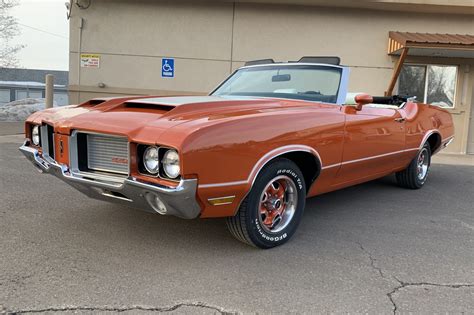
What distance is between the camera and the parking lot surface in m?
2.85

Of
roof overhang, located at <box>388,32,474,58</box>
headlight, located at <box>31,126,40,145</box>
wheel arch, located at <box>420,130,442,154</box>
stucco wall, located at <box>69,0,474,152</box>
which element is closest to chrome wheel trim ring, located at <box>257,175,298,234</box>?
headlight, located at <box>31,126,40,145</box>

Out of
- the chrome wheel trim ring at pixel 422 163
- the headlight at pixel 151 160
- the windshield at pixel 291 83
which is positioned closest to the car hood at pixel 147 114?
the headlight at pixel 151 160

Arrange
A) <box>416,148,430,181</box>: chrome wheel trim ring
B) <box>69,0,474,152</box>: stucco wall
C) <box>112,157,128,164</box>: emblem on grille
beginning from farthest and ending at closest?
<box>69,0,474,152</box>: stucco wall, <box>416,148,430,181</box>: chrome wheel trim ring, <box>112,157,128,164</box>: emblem on grille

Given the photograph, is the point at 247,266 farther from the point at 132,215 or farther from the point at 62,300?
the point at 132,215

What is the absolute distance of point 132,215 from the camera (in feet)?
15.1

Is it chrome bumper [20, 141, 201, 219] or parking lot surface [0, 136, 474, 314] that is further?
chrome bumper [20, 141, 201, 219]

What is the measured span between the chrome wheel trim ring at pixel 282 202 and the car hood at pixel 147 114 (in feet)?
1.99

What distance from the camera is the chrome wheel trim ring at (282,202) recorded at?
3.74 meters

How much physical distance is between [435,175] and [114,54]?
8.34m

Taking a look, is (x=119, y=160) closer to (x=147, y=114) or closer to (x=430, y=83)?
(x=147, y=114)

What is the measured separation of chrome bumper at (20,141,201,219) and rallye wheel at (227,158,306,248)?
48cm

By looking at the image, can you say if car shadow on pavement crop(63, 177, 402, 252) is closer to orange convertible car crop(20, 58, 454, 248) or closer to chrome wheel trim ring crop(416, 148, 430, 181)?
orange convertible car crop(20, 58, 454, 248)

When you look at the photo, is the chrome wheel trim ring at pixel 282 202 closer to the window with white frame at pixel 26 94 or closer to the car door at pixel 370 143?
the car door at pixel 370 143

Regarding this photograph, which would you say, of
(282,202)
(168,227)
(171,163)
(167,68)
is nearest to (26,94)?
(167,68)
